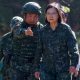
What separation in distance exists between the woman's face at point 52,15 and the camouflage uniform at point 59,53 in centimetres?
11

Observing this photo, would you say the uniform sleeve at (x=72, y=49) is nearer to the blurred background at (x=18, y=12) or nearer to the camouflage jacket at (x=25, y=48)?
the camouflage jacket at (x=25, y=48)

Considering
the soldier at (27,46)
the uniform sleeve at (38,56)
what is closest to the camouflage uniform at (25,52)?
the soldier at (27,46)

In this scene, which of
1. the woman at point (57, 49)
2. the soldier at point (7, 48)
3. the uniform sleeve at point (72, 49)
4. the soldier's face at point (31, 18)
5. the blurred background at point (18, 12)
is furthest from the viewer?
the blurred background at point (18, 12)

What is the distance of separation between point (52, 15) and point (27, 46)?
74cm

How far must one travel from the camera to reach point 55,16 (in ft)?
21.9

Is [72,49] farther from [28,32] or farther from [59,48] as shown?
[28,32]

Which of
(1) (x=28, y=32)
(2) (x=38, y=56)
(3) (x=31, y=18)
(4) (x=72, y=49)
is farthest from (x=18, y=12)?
(4) (x=72, y=49)

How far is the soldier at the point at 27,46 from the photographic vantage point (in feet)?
23.4

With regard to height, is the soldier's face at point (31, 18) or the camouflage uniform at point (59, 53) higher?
the soldier's face at point (31, 18)

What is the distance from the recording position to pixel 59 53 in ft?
21.8

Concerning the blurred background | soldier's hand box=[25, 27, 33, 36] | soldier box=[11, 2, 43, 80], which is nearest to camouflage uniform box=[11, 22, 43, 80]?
soldier box=[11, 2, 43, 80]

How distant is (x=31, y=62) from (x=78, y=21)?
7502 mm

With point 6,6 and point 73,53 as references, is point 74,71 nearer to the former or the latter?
point 73,53

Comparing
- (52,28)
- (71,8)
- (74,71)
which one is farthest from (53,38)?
(71,8)
